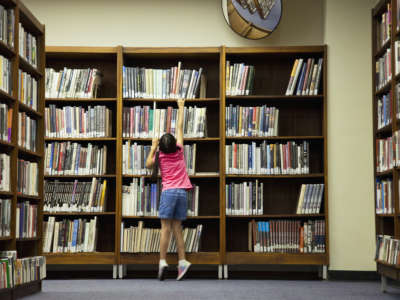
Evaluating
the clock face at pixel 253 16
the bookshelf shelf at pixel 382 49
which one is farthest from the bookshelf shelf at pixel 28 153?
the bookshelf shelf at pixel 382 49

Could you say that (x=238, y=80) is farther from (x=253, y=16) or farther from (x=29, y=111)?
(x=29, y=111)

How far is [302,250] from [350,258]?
44 centimetres

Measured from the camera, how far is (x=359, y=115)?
5934 millimetres

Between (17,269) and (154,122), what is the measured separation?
234cm

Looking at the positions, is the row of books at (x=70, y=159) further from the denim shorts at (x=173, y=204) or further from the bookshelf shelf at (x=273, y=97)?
the bookshelf shelf at (x=273, y=97)

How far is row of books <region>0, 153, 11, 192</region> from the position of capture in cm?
401

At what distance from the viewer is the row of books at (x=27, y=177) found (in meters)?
4.41

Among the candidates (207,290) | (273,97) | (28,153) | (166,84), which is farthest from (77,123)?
(207,290)

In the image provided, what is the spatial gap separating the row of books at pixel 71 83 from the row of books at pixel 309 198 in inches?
87.5

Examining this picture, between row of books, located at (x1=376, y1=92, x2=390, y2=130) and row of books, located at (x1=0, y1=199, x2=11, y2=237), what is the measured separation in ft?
9.40

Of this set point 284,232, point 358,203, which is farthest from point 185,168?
point 358,203

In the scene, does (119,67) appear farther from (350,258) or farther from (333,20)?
(350,258)

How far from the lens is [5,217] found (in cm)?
405

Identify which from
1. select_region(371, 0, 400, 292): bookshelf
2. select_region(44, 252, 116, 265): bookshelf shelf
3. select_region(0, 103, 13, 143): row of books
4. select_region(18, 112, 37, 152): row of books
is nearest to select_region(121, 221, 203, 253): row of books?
select_region(44, 252, 116, 265): bookshelf shelf
